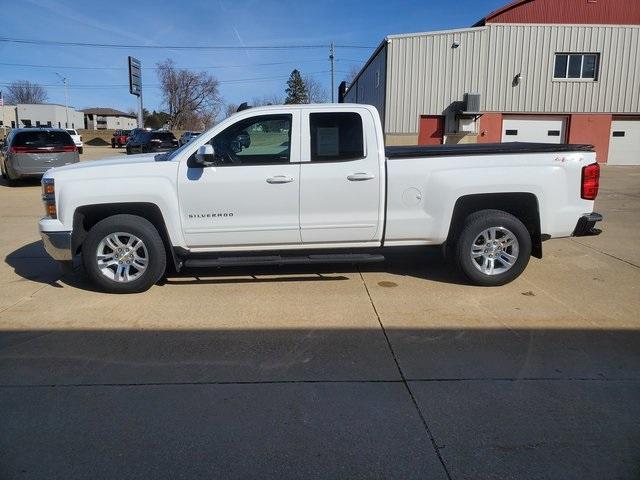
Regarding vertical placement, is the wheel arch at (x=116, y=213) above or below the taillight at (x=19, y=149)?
below

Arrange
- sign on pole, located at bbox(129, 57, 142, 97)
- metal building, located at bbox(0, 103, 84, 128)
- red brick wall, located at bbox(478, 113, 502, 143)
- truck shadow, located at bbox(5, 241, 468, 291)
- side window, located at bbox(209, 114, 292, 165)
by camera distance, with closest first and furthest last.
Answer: side window, located at bbox(209, 114, 292, 165) < truck shadow, located at bbox(5, 241, 468, 291) < red brick wall, located at bbox(478, 113, 502, 143) < sign on pole, located at bbox(129, 57, 142, 97) < metal building, located at bbox(0, 103, 84, 128)

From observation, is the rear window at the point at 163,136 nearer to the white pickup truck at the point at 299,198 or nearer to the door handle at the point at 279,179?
the white pickup truck at the point at 299,198

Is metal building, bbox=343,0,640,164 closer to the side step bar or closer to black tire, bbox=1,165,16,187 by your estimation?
black tire, bbox=1,165,16,187

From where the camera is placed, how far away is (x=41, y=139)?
51.2ft

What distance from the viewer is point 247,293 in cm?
561

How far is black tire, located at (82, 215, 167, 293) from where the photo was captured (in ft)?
17.9

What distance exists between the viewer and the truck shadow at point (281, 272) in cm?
602

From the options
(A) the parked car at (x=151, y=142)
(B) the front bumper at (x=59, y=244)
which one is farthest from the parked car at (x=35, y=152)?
(A) the parked car at (x=151, y=142)

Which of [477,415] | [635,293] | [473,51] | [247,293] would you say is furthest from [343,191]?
[473,51]

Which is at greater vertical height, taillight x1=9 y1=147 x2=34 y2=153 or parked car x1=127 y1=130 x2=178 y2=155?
parked car x1=127 y1=130 x2=178 y2=155

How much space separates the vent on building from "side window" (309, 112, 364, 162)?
19.4 metres

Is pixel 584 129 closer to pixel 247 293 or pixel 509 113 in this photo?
pixel 509 113

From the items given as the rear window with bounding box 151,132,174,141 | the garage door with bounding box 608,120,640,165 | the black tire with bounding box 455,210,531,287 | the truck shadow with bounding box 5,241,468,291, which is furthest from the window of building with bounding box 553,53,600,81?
the black tire with bounding box 455,210,531,287

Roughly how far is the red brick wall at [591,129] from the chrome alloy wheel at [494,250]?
71.8 feet
